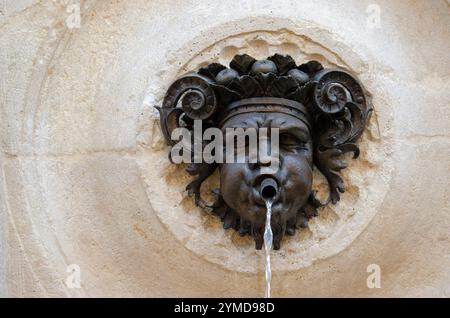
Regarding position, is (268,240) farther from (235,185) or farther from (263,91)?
(263,91)

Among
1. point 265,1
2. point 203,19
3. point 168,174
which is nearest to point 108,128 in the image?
point 168,174

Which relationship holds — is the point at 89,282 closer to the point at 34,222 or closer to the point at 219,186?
the point at 34,222

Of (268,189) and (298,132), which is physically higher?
(298,132)

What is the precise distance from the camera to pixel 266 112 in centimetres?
224

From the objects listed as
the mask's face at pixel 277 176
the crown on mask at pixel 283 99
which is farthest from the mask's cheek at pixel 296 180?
the crown on mask at pixel 283 99

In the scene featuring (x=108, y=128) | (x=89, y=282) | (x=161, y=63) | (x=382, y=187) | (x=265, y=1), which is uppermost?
(x=265, y=1)

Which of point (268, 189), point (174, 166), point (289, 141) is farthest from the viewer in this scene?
point (174, 166)

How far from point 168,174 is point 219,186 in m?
0.14

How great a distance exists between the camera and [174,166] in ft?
7.75

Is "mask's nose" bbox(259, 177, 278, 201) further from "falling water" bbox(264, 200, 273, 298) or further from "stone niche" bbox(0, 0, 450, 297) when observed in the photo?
"stone niche" bbox(0, 0, 450, 297)

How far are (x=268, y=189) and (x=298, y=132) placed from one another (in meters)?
0.19

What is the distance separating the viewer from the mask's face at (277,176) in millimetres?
2174

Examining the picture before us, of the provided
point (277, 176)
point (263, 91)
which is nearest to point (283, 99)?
point (263, 91)

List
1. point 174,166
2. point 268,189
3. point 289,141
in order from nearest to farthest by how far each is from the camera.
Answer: point 268,189
point 289,141
point 174,166
